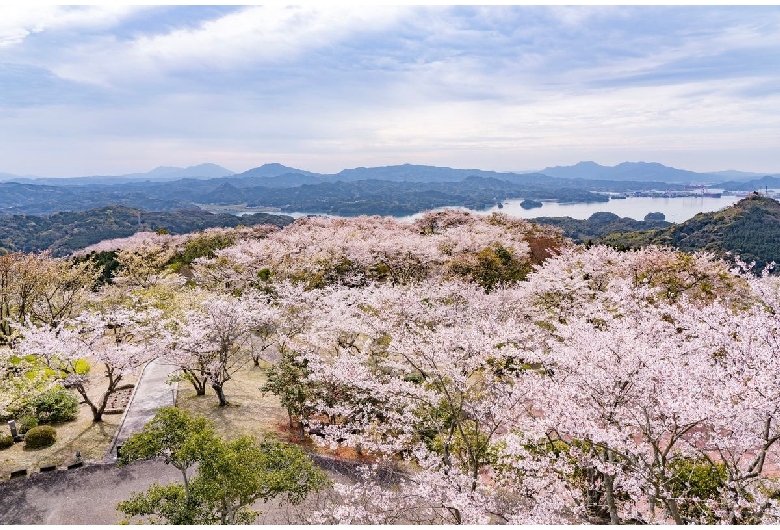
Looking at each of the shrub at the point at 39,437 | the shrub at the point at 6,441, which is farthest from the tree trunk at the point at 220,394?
the shrub at the point at 6,441

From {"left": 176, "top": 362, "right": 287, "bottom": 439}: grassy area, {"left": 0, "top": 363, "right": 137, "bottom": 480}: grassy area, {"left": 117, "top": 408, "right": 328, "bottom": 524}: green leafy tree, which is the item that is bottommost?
{"left": 176, "top": 362, "right": 287, "bottom": 439}: grassy area

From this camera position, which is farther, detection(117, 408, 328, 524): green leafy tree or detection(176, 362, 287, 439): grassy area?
detection(176, 362, 287, 439): grassy area

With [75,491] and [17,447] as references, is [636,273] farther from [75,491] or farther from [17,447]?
[17,447]

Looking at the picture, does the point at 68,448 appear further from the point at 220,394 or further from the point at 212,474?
the point at 212,474

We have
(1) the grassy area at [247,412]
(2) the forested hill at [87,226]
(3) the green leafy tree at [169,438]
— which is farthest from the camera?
(2) the forested hill at [87,226]

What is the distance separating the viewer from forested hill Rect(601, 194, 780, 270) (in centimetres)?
8156

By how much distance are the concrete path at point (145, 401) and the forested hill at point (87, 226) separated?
309 feet

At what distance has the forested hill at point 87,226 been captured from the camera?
12316cm

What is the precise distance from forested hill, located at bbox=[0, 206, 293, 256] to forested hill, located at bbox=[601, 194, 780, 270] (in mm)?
86262

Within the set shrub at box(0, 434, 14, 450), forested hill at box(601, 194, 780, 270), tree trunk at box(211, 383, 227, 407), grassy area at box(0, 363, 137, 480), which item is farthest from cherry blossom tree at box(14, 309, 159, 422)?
forested hill at box(601, 194, 780, 270)

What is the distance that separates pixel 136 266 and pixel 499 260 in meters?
27.5

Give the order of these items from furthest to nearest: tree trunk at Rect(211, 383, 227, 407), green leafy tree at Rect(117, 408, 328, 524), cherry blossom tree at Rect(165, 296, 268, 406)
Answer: tree trunk at Rect(211, 383, 227, 407)
cherry blossom tree at Rect(165, 296, 268, 406)
green leafy tree at Rect(117, 408, 328, 524)

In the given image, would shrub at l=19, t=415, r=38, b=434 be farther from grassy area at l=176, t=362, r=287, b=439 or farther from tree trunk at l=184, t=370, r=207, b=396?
tree trunk at l=184, t=370, r=207, b=396

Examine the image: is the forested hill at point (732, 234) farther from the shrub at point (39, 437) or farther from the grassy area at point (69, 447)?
the shrub at point (39, 437)
